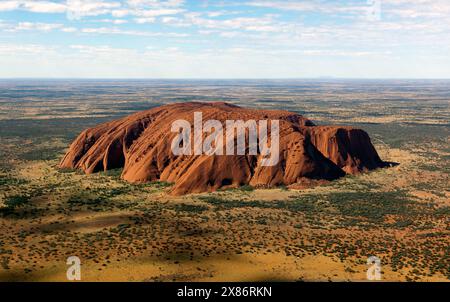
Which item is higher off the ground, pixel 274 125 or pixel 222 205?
pixel 274 125

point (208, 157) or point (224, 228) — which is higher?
point (208, 157)

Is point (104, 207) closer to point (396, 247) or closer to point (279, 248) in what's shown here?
point (279, 248)

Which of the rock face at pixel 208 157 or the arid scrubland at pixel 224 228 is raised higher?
the rock face at pixel 208 157

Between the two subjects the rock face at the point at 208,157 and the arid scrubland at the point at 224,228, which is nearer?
the arid scrubland at the point at 224,228

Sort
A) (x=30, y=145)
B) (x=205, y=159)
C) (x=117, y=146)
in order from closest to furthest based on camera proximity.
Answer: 1. (x=205, y=159)
2. (x=117, y=146)
3. (x=30, y=145)

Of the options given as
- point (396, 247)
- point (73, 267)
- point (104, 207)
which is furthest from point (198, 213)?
point (396, 247)

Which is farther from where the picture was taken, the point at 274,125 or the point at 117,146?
the point at 117,146

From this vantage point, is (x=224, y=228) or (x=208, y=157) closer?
(x=224, y=228)

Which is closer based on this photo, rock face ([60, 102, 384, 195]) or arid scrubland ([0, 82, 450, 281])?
arid scrubland ([0, 82, 450, 281])
